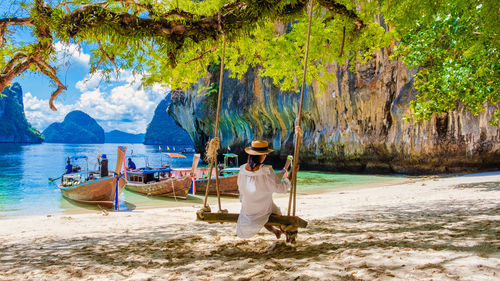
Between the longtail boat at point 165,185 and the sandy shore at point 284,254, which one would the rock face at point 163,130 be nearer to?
the longtail boat at point 165,185

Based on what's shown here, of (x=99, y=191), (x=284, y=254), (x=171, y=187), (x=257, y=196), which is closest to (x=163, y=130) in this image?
(x=171, y=187)

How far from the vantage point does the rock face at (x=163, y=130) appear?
156450 millimetres

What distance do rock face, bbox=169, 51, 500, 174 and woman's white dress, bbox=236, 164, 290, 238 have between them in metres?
14.9

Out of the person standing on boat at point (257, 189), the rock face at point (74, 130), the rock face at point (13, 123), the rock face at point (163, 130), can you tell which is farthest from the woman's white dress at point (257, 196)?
the rock face at point (74, 130)

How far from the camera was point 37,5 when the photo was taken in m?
3.93

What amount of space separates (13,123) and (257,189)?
135 meters

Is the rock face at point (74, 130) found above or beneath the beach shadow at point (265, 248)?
above

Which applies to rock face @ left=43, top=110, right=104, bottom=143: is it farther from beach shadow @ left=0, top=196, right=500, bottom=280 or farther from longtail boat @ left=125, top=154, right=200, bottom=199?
beach shadow @ left=0, top=196, right=500, bottom=280

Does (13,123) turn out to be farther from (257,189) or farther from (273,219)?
(273,219)

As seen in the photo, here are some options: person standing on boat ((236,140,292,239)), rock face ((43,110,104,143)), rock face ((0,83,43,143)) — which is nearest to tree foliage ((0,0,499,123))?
person standing on boat ((236,140,292,239))

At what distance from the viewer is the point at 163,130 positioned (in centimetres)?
16212

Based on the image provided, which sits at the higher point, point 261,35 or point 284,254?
point 261,35

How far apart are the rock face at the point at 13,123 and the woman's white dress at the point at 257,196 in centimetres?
12266

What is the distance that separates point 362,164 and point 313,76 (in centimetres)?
1842
